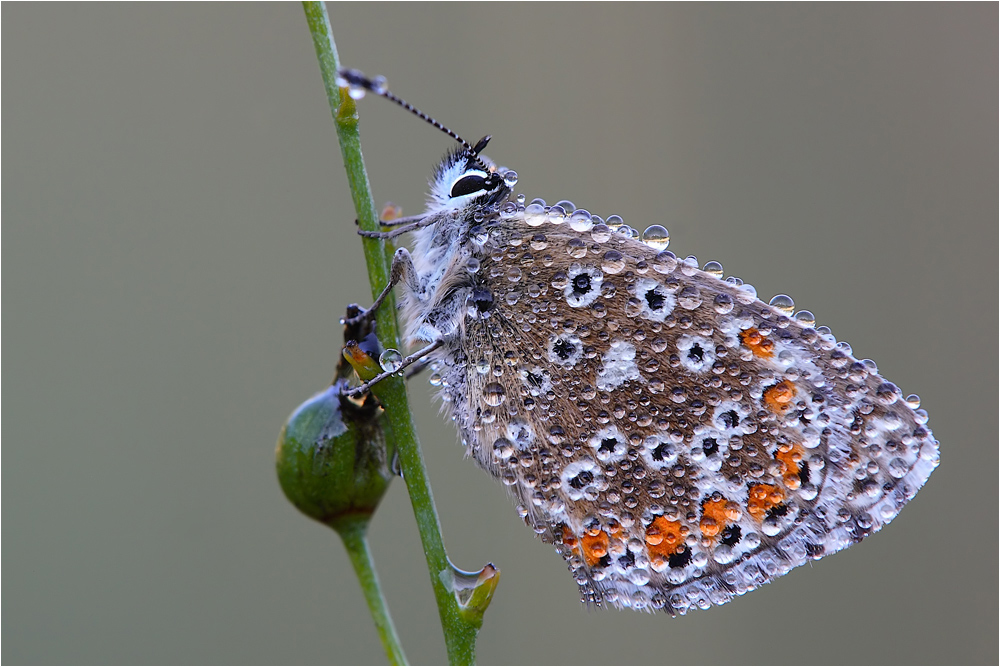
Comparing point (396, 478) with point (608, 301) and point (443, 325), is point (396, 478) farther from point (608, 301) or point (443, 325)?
point (608, 301)

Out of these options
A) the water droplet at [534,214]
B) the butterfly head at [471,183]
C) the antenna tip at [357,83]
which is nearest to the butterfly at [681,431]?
the water droplet at [534,214]

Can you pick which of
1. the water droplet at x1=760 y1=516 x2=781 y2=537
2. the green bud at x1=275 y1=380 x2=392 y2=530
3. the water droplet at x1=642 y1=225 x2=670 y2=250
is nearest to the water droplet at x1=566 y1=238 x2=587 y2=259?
the water droplet at x1=642 y1=225 x2=670 y2=250

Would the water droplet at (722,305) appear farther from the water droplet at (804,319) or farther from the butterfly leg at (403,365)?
the butterfly leg at (403,365)

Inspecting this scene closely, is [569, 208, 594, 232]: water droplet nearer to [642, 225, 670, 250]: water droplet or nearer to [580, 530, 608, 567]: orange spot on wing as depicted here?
[642, 225, 670, 250]: water droplet

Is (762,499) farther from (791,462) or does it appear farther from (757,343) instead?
(757,343)

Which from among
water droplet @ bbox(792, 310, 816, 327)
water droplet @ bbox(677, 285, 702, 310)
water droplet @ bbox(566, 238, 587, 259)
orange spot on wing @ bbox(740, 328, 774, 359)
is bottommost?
orange spot on wing @ bbox(740, 328, 774, 359)
